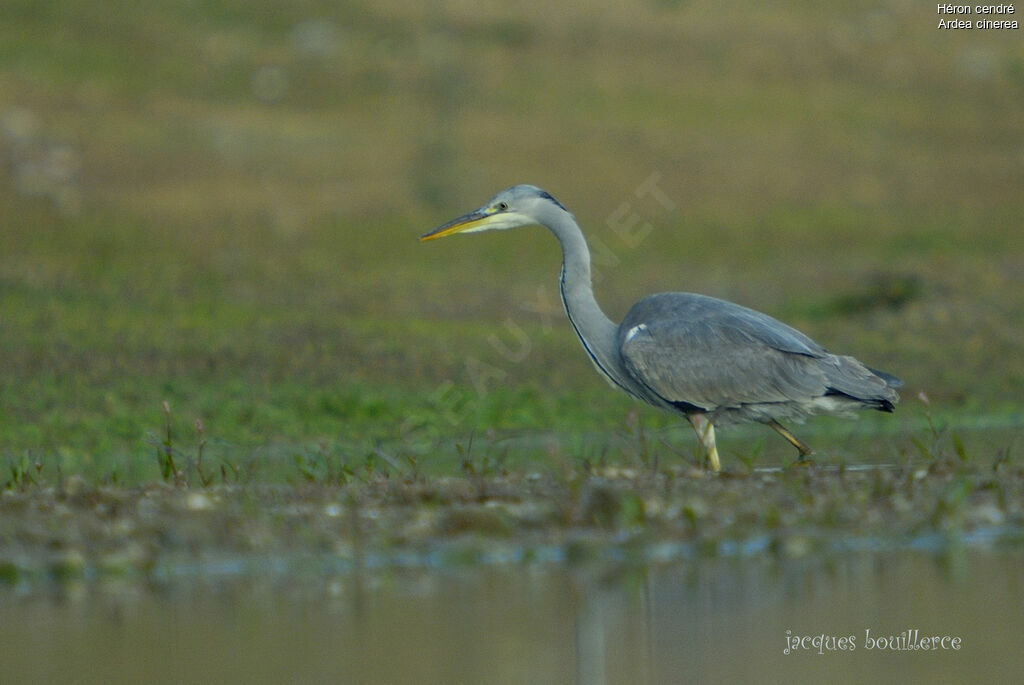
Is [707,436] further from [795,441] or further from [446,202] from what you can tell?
[446,202]

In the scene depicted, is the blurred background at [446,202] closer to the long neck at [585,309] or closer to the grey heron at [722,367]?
the long neck at [585,309]

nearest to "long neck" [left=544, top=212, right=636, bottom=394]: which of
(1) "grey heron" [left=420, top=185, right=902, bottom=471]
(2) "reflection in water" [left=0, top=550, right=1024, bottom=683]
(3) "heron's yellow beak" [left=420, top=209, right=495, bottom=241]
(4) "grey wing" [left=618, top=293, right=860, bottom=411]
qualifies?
(1) "grey heron" [left=420, top=185, right=902, bottom=471]

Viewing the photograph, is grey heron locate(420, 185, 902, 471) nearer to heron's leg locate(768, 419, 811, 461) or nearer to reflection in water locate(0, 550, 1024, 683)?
heron's leg locate(768, 419, 811, 461)

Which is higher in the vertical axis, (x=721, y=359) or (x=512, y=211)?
(x=512, y=211)

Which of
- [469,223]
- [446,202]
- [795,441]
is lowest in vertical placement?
[795,441]

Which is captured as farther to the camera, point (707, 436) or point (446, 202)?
point (446, 202)

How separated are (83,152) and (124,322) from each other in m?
12.6

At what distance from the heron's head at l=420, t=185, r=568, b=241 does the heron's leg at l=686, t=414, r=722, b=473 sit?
5.36ft

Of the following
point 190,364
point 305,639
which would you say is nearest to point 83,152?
point 190,364

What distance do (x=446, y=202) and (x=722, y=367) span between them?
20.2 m

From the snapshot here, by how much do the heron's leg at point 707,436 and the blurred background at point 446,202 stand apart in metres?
3.16

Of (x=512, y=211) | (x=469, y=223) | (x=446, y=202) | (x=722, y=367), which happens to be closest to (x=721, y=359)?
(x=722, y=367)

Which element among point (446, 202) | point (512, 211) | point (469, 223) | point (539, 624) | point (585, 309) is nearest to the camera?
point (539, 624)

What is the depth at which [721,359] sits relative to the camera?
9578mm
